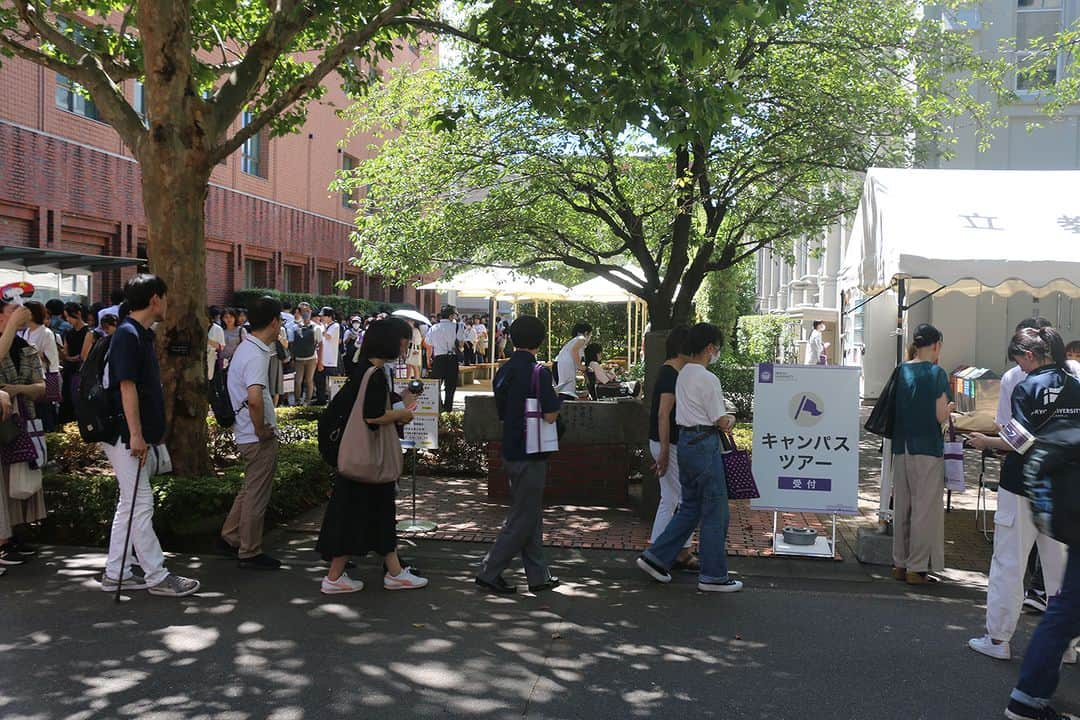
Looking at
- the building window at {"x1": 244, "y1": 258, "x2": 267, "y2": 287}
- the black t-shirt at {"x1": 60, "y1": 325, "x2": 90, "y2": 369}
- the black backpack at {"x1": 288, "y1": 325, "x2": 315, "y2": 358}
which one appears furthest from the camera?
the building window at {"x1": 244, "y1": 258, "x2": 267, "y2": 287}

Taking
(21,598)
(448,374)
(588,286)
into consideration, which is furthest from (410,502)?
(588,286)

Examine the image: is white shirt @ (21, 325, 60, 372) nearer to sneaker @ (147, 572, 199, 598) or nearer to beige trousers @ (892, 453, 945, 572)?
→ sneaker @ (147, 572, 199, 598)

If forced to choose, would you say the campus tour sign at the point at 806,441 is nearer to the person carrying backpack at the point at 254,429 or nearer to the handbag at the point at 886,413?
the handbag at the point at 886,413

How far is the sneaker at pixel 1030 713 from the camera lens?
14.1 feet

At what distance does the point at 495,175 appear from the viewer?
13.5 meters

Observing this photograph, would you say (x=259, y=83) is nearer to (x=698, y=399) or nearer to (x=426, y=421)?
(x=426, y=421)

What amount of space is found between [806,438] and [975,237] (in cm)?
219

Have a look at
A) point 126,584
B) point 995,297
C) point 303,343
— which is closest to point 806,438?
point 126,584

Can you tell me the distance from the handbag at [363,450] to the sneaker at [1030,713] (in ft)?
12.4

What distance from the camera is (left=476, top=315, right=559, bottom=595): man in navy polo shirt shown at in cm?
629

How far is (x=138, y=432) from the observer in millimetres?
5848

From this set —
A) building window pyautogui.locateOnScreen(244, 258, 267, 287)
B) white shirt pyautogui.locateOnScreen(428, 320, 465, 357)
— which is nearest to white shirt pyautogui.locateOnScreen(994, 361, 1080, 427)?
white shirt pyautogui.locateOnScreen(428, 320, 465, 357)

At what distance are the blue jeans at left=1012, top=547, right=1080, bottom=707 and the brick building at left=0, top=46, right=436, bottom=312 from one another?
464 inches

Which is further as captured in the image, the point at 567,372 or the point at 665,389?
the point at 567,372
